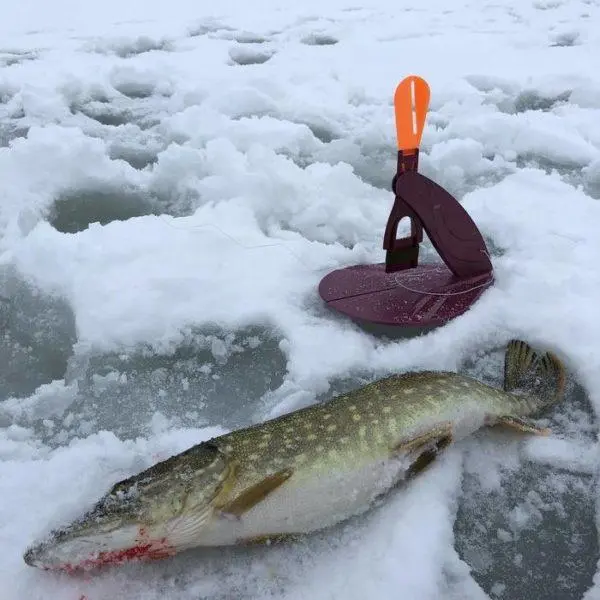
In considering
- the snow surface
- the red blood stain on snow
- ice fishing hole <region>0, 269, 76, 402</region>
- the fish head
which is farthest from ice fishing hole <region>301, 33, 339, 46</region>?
the red blood stain on snow

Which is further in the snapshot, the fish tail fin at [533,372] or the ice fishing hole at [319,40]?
the ice fishing hole at [319,40]

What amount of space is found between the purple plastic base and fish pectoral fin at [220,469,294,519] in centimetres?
100

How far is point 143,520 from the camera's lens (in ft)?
4.81

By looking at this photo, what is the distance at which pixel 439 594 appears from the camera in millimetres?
1474

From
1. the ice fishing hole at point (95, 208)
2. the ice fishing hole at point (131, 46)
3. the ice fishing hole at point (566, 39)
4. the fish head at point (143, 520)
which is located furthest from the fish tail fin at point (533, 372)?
the ice fishing hole at point (131, 46)

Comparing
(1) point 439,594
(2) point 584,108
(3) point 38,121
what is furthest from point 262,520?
(2) point 584,108

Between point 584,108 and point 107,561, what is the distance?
457cm

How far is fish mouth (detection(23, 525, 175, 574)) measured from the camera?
1.41 meters

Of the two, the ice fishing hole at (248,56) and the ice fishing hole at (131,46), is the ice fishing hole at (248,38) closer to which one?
the ice fishing hole at (248,56)

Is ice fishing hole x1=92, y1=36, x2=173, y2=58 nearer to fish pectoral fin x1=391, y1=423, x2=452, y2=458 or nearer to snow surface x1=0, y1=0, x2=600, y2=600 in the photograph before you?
snow surface x1=0, y1=0, x2=600, y2=600

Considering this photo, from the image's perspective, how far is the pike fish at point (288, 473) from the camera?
146 centimetres

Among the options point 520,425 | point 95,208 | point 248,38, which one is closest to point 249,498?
point 520,425

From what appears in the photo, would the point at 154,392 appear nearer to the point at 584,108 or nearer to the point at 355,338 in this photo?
the point at 355,338

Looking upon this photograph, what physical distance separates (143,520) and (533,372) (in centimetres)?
146
